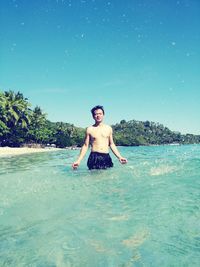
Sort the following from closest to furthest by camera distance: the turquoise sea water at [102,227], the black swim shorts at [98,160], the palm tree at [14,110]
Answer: the turquoise sea water at [102,227] < the black swim shorts at [98,160] < the palm tree at [14,110]

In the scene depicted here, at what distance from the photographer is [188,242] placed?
270cm

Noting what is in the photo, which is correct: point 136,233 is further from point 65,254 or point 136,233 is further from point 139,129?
point 139,129

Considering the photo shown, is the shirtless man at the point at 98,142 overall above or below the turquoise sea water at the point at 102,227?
above

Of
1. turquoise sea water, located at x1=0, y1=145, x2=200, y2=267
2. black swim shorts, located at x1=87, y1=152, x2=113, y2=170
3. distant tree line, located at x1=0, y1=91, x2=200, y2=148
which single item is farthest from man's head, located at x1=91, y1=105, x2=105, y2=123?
distant tree line, located at x1=0, y1=91, x2=200, y2=148

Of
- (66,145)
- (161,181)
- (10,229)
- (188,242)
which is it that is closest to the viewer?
(188,242)

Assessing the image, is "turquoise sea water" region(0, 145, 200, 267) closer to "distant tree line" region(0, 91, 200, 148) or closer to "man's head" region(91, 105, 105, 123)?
"man's head" region(91, 105, 105, 123)

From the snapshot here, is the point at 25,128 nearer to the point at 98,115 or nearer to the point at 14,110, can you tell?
the point at 14,110

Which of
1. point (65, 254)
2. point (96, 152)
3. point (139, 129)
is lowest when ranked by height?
point (65, 254)

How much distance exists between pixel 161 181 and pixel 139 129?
173945mm

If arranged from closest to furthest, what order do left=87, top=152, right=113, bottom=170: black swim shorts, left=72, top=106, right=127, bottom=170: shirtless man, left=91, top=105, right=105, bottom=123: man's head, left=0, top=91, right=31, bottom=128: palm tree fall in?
left=91, top=105, right=105, bottom=123: man's head → left=72, top=106, right=127, bottom=170: shirtless man → left=87, top=152, right=113, bottom=170: black swim shorts → left=0, top=91, right=31, bottom=128: palm tree

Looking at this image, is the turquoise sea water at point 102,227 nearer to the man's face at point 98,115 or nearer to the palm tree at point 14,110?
the man's face at point 98,115

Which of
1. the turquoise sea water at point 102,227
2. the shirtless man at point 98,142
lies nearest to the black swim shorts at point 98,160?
the shirtless man at point 98,142

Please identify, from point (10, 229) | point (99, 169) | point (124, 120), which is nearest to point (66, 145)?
point (99, 169)

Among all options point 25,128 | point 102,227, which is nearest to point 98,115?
point 102,227
